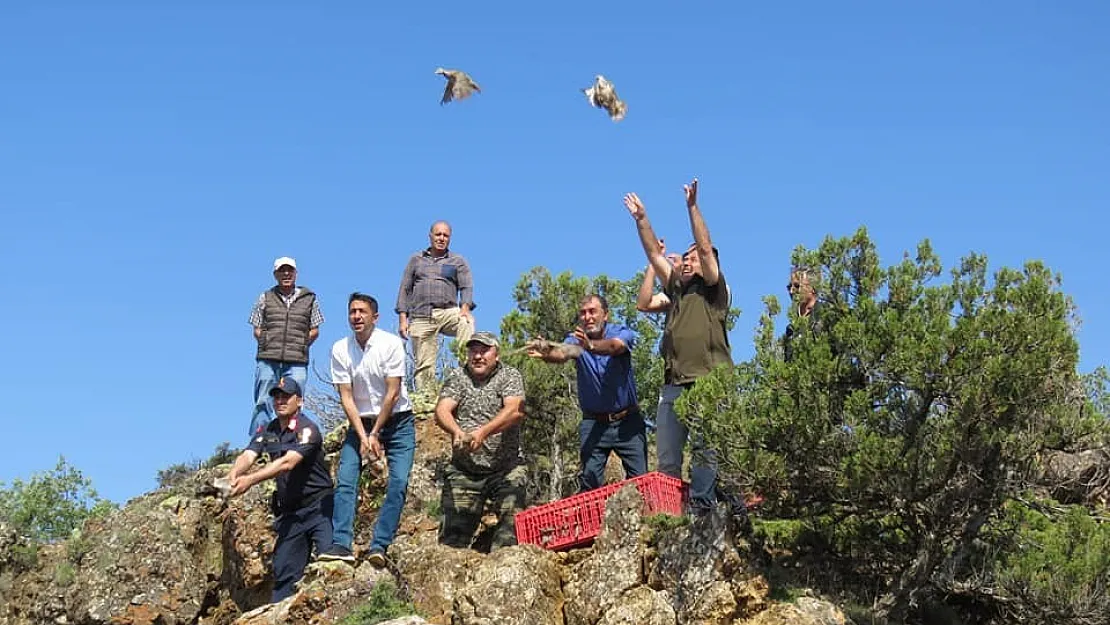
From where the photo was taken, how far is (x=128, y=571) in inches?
527

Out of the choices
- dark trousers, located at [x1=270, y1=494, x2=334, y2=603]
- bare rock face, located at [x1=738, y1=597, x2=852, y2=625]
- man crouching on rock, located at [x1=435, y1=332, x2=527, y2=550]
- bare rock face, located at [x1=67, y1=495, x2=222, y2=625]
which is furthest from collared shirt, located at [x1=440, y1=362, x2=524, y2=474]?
bare rock face, located at [x1=67, y1=495, x2=222, y2=625]

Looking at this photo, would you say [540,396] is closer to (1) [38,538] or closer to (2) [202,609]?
(2) [202,609]

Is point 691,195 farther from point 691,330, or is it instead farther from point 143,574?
point 143,574

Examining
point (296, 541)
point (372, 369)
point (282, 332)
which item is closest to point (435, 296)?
point (282, 332)

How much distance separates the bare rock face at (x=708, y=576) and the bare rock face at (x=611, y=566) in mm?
210

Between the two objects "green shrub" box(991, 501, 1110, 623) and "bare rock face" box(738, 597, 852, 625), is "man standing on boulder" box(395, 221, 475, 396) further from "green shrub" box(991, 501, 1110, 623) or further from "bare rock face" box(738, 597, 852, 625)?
"green shrub" box(991, 501, 1110, 623)

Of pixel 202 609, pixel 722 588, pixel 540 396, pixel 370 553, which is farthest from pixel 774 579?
pixel 202 609

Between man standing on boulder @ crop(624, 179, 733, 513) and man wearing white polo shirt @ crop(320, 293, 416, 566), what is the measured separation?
2290mm

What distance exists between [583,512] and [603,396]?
3.43ft

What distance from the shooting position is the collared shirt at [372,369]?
11.0m

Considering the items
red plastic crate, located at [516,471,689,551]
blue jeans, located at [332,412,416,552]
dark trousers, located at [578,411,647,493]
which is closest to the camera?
red plastic crate, located at [516,471,689,551]

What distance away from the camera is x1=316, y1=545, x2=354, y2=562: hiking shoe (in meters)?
10.7

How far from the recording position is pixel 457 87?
13234 millimetres

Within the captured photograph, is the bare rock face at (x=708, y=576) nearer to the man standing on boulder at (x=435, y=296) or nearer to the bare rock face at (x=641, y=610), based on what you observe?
the bare rock face at (x=641, y=610)
